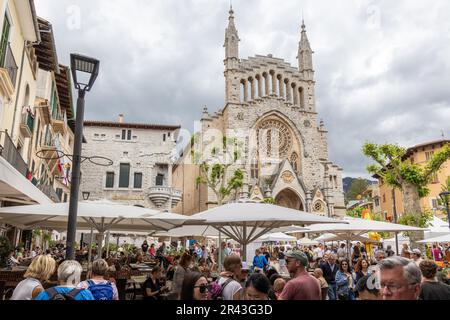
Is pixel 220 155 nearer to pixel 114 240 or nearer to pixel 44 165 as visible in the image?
pixel 114 240

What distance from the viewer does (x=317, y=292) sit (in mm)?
3893

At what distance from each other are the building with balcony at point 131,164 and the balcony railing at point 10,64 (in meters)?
20.9

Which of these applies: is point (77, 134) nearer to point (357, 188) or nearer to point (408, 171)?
point (408, 171)

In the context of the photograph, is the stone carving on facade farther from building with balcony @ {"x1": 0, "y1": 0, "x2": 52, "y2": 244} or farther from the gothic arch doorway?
building with balcony @ {"x1": 0, "y1": 0, "x2": 52, "y2": 244}

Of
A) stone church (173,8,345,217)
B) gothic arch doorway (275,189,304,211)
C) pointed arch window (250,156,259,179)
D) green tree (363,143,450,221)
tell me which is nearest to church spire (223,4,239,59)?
stone church (173,8,345,217)

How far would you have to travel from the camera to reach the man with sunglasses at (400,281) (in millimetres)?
2572

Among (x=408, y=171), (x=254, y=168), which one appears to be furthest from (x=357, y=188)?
(x=408, y=171)

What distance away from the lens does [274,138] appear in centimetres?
4412

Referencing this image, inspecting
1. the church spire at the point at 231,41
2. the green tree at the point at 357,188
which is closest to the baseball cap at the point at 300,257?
the church spire at the point at 231,41

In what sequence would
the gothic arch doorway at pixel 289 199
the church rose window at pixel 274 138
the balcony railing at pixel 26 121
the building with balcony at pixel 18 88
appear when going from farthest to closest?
the church rose window at pixel 274 138, the gothic arch doorway at pixel 289 199, the balcony railing at pixel 26 121, the building with balcony at pixel 18 88

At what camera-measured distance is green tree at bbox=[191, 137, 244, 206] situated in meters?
34.4

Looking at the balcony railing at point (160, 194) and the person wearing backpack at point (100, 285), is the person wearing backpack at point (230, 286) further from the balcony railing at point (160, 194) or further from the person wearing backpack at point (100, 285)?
the balcony railing at point (160, 194)

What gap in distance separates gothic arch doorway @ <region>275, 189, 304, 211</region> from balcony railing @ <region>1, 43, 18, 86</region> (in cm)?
3363
